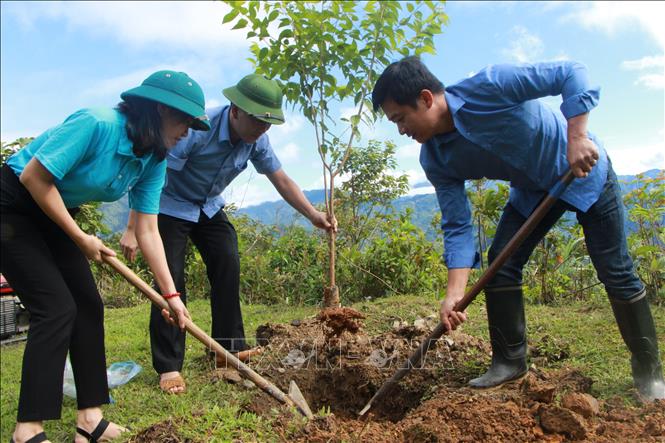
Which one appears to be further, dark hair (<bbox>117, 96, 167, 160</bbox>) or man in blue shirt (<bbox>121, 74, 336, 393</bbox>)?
man in blue shirt (<bbox>121, 74, 336, 393</bbox>)

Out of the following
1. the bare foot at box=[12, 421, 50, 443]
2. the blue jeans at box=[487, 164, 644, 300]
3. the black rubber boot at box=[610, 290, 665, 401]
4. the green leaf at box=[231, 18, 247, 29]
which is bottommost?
the bare foot at box=[12, 421, 50, 443]

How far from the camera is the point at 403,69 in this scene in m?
2.48

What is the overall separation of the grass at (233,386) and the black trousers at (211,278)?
211 mm

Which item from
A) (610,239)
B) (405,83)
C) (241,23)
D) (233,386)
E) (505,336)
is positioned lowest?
(233,386)

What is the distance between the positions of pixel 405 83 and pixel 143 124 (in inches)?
47.6

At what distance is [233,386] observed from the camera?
3.26 meters

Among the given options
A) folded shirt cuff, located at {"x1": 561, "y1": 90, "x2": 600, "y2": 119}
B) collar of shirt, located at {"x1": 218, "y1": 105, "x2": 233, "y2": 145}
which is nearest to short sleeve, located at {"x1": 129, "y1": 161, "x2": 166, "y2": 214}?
collar of shirt, located at {"x1": 218, "y1": 105, "x2": 233, "y2": 145}

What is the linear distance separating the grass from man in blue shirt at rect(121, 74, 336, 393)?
25 cm

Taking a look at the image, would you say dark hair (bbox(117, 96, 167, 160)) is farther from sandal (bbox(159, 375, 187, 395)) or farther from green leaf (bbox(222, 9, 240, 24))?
green leaf (bbox(222, 9, 240, 24))

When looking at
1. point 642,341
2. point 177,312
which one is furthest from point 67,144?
point 642,341

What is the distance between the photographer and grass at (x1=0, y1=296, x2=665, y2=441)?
262 cm

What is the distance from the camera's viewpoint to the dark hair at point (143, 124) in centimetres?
250

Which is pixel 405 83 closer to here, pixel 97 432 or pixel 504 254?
pixel 504 254

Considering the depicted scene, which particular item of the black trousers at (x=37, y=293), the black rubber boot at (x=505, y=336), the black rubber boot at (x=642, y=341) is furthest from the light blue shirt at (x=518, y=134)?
the black trousers at (x=37, y=293)
